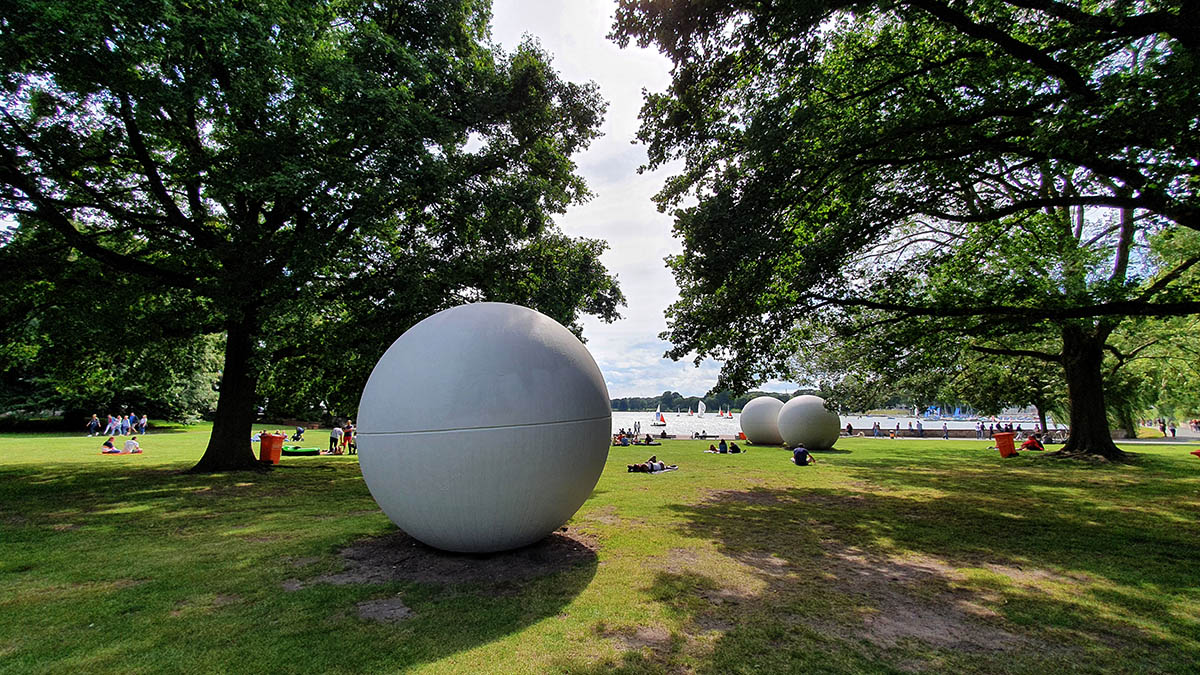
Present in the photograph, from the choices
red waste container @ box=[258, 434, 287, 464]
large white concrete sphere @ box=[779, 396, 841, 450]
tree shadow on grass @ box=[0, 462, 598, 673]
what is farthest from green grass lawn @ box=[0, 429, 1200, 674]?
large white concrete sphere @ box=[779, 396, 841, 450]

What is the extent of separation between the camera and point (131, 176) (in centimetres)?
1425

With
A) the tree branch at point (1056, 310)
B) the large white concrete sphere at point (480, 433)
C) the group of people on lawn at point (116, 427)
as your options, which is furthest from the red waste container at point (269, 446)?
the group of people on lawn at point (116, 427)

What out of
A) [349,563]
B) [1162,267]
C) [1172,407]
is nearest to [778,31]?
[349,563]

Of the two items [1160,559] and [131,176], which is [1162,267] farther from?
[131,176]

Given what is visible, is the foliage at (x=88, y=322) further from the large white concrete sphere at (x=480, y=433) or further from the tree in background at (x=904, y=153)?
the tree in background at (x=904, y=153)

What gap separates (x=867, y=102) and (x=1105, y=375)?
74.3 feet

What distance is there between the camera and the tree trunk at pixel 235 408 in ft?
48.3

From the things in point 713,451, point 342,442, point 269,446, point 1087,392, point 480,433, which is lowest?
point 713,451

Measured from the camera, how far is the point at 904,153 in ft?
31.9

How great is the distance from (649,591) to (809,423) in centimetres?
2120

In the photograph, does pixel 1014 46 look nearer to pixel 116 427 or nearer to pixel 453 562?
pixel 453 562

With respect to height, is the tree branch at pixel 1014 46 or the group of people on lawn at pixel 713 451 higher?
the tree branch at pixel 1014 46

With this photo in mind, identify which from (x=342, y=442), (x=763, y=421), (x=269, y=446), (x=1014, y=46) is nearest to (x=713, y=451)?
(x=763, y=421)

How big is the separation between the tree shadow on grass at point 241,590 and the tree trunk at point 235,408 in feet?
17.1
